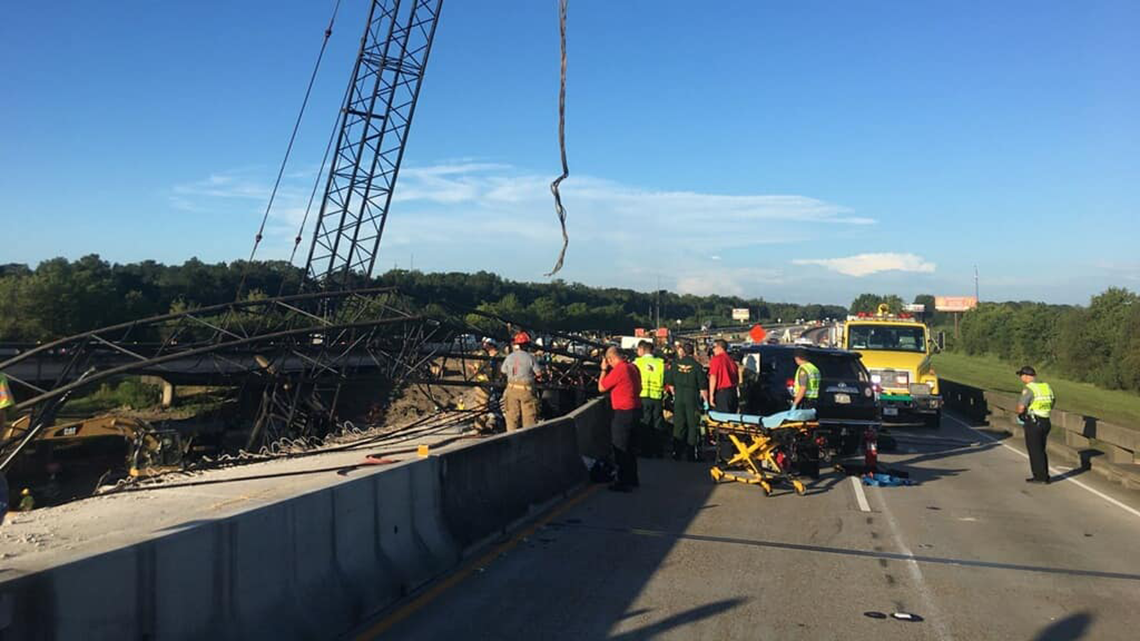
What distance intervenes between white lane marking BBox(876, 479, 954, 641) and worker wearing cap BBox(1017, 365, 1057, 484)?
422cm

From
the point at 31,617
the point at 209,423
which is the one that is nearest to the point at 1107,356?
the point at 209,423

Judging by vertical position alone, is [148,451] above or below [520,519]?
below

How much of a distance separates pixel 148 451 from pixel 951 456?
21635 mm

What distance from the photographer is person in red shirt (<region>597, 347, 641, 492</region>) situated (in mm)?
11406

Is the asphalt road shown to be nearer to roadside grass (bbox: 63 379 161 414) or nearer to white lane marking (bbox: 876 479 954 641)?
white lane marking (bbox: 876 479 954 641)

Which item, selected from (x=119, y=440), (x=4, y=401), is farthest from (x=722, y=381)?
(x=119, y=440)

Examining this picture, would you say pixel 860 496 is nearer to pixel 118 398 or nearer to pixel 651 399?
pixel 651 399

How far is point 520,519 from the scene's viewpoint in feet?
30.2

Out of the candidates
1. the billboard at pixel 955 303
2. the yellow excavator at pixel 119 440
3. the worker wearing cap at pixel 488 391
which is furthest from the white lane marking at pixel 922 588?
the billboard at pixel 955 303

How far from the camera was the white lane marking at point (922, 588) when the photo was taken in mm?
6059

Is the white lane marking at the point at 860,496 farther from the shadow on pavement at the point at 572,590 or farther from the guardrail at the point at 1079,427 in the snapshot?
the guardrail at the point at 1079,427

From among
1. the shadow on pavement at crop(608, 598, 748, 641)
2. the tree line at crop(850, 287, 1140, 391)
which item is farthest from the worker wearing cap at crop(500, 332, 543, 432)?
the tree line at crop(850, 287, 1140, 391)

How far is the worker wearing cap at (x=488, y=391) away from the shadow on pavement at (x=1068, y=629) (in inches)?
592

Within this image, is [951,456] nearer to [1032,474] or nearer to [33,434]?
[1032,474]
